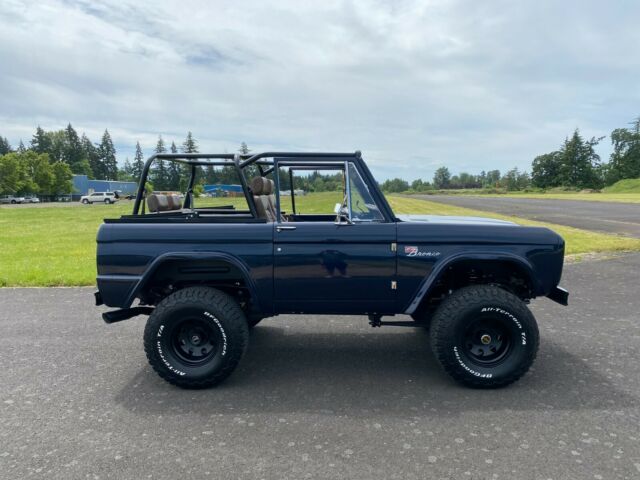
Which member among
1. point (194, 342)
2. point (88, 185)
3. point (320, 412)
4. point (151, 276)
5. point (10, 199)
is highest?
point (88, 185)

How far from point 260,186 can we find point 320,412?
2.25 metres

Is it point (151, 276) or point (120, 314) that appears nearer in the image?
point (151, 276)

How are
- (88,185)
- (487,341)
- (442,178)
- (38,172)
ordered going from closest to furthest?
(487,341) → (38,172) → (88,185) → (442,178)

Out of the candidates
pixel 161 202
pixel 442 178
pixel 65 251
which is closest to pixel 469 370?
pixel 161 202

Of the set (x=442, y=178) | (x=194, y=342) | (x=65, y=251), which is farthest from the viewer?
(x=442, y=178)

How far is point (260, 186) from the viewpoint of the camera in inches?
→ 170

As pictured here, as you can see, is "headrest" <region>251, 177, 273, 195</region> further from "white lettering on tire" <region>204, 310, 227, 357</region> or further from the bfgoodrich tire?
the bfgoodrich tire

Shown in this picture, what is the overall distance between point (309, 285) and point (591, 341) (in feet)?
10.3

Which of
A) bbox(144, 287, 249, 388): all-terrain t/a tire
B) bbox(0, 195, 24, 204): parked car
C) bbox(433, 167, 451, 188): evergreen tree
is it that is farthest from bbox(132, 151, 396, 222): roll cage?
bbox(433, 167, 451, 188): evergreen tree

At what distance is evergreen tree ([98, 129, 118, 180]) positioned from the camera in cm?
11412

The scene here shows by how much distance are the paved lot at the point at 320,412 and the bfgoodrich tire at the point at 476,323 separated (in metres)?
0.15

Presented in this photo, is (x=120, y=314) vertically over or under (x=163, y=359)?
over

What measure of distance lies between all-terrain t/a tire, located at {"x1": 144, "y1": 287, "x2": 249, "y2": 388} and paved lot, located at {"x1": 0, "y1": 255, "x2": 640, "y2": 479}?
15 cm

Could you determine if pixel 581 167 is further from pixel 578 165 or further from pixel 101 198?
pixel 101 198
